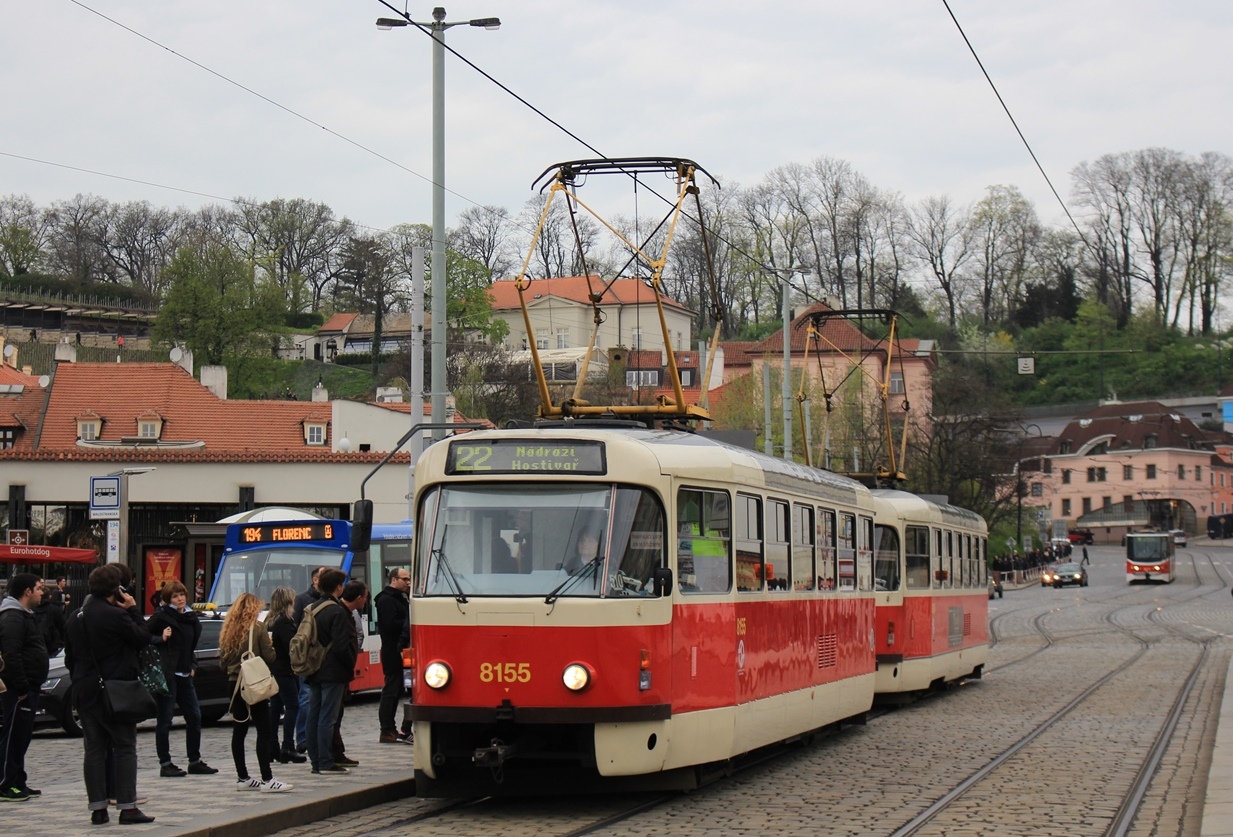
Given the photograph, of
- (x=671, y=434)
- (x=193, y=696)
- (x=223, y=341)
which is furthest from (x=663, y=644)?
(x=223, y=341)

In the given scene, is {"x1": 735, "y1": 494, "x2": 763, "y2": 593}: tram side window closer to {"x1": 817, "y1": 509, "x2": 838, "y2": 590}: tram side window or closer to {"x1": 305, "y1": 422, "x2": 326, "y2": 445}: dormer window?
{"x1": 817, "y1": 509, "x2": 838, "y2": 590}: tram side window

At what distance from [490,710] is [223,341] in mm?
87260

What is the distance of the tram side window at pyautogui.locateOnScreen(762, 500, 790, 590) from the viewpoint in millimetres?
13516

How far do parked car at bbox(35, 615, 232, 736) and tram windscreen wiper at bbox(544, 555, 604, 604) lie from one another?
28.0 feet

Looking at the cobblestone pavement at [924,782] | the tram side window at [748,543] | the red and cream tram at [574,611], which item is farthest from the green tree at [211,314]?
the red and cream tram at [574,611]

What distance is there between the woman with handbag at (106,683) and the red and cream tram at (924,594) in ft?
34.2

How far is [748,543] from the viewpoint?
42.5 ft

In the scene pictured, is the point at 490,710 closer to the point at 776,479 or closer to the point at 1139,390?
the point at 776,479

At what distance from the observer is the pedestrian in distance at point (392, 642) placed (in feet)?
50.0

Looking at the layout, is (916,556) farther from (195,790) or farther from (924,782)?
(195,790)

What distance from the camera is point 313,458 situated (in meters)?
42.2

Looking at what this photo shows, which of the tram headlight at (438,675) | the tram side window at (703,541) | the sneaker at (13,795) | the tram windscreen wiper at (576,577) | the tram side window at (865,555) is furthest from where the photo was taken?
the tram side window at (865,555)

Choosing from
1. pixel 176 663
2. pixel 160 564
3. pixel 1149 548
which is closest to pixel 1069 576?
pixel 1149 548

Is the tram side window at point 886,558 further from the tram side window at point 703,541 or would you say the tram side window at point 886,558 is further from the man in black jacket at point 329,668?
the man in black jacket at point 329,668
